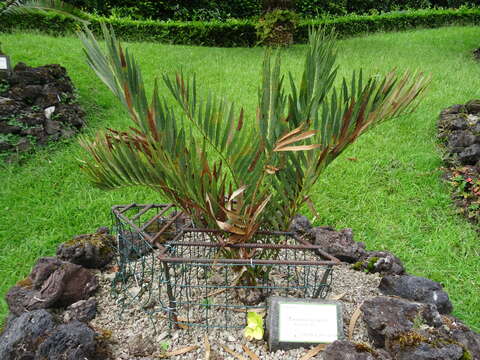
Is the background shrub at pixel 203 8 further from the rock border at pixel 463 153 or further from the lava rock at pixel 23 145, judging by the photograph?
the lava rock at pixel 23 145

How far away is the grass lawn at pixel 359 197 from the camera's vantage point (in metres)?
2.86

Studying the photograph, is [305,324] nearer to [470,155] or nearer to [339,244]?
[339,244]

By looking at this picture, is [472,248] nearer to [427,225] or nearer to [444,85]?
[427,225]

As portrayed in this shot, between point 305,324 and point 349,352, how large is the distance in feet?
0.72

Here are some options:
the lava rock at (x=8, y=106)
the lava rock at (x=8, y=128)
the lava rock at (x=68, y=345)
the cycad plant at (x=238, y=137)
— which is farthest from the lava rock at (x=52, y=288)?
the lava rock at (x=8, y=106)

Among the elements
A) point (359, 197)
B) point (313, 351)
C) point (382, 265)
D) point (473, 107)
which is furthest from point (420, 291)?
point (473, 107)

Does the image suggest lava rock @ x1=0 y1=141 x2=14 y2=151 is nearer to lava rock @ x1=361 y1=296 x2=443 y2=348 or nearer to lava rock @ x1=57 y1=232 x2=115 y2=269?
lava rock @ x1=57 y1=232 x2=115 y2=269

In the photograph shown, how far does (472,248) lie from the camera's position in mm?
3020

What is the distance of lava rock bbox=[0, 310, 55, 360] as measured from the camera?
5.08 ft

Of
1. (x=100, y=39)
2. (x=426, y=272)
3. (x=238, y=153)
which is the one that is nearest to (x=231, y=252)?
(x=238, y=153)

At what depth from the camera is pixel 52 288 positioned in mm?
1860

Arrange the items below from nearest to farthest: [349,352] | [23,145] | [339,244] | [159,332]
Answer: [349,352]
[159,332]
[339,244]
[23,145]

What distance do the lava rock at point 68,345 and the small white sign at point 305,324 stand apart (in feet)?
2.29

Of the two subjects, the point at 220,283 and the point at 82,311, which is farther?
the point at 220,283
